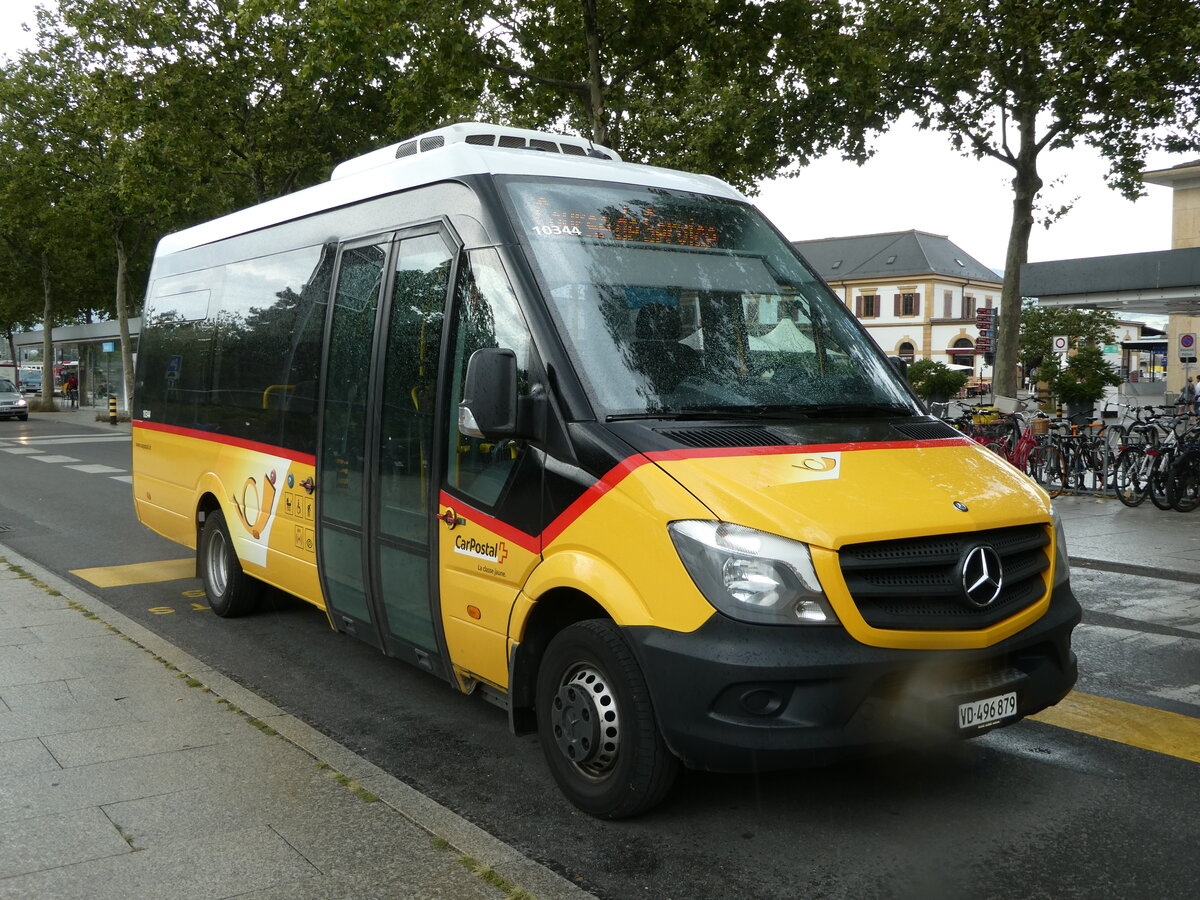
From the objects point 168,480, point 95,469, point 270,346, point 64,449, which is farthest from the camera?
point 64,449

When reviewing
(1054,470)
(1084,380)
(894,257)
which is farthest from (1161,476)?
(894,257)

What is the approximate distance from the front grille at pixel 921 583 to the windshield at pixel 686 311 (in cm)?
91

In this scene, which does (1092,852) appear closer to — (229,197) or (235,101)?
(235,101)

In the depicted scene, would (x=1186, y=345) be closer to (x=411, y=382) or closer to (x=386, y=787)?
(x=411, y=382)

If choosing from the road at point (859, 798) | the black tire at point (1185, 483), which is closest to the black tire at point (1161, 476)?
the black tire at point (1185, 483)

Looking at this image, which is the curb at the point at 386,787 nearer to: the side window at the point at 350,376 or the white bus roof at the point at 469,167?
the side window at the point at 350,376

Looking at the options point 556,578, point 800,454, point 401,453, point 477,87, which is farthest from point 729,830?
point 477,87

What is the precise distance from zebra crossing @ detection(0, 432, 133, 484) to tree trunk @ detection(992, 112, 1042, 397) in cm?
1638

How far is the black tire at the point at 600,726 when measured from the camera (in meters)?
3.89

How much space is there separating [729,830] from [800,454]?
4.55ft

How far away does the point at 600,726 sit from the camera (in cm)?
405

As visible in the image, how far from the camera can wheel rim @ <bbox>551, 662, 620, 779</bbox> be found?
13.3 ft

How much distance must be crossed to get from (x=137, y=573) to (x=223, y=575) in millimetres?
2338

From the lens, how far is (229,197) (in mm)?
30438
